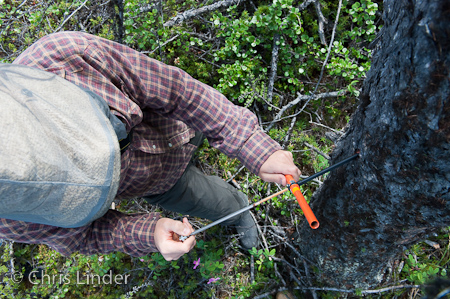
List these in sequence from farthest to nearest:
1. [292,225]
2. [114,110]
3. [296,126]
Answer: [296,126], [292,225], [114,110]

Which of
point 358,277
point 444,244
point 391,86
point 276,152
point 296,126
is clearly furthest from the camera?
point 296,126

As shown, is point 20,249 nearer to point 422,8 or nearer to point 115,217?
point 115,217

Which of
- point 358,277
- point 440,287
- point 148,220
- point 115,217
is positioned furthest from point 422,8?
point 358,277

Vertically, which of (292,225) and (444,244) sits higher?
(444,244)

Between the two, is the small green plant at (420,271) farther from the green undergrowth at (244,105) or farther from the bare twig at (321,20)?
the bare twig at (321,20)

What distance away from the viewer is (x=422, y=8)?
63 centimetres

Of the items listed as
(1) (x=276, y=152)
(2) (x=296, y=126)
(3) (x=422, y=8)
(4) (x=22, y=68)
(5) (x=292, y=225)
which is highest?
(3) (x=422, y=8)

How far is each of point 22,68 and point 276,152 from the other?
3.53 feet

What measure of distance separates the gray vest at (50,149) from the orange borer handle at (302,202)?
73cm

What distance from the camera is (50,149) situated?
0.75 m

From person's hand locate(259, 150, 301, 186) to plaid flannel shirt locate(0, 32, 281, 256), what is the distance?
33 mm

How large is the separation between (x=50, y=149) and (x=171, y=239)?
30.3 inches

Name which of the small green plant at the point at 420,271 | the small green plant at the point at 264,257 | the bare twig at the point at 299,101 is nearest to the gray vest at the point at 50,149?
the small green plant at the point at 264,257

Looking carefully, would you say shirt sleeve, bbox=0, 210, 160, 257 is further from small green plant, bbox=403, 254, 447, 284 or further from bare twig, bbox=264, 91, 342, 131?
small green plant, bbox=403, 254, 447, 284
